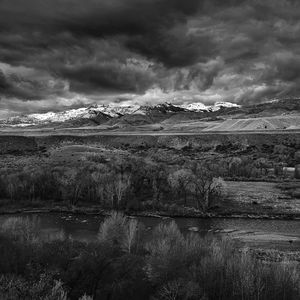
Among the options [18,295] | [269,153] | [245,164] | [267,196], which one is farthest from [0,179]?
[269,153]

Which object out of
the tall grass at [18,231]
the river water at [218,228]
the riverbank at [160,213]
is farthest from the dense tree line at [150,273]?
the riverbank at [160,213]

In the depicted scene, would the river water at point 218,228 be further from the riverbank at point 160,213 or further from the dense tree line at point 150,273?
the dense tree line at point 150,273

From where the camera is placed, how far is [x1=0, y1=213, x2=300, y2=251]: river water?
5825 centimetres

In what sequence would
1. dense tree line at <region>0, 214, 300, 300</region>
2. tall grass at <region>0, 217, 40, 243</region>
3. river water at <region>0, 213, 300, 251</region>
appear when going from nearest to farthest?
dense tree line at <region>0, 214, 300, 300</region>, tall grass at <region>0, 217, 40, 243</region>, river water at <region>0, 213, 300, 251</region>

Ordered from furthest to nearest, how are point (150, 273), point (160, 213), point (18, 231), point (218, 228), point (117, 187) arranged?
point (117, 187)
point (160, 213)
point (218, 228)
point (18, 231)
point (150, 273)

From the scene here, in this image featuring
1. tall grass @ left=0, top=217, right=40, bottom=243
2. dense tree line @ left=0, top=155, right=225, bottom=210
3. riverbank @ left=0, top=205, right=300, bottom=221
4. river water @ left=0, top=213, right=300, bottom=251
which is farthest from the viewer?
dense tree line @ left=0, top=155, right=225, bottom=210

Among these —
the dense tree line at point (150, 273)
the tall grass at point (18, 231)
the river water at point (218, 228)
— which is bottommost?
the river water at point (218, 228)

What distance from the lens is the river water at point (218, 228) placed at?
5825 cm

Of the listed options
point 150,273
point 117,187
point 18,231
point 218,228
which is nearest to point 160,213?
point 117,187

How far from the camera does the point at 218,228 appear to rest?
2623 inches

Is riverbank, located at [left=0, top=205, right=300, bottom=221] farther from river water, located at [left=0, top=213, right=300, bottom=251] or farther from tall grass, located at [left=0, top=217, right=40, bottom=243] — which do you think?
tall grass, located at [left=0, top=217, right=40, bottom=243]

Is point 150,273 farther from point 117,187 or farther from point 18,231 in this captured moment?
point 117,187

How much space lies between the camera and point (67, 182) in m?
86.2

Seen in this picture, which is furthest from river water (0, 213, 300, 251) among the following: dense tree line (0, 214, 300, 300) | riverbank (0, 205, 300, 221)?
dense tree line (0, 214, 300, 300)
